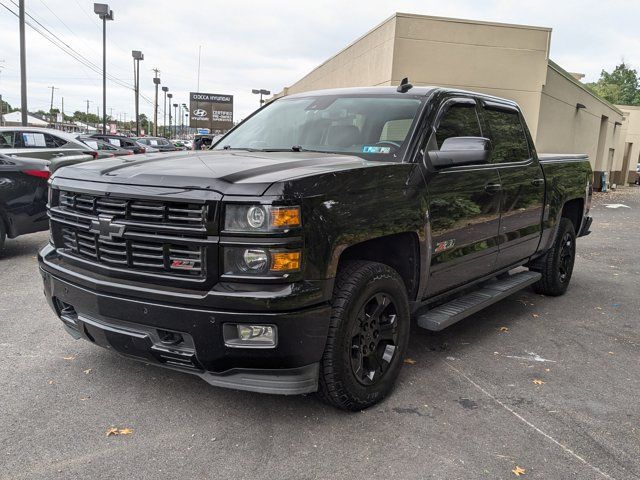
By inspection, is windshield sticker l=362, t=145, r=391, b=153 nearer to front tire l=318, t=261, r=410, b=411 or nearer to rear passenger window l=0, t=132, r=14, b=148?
front tire l=318, t=261, r=410, b=411

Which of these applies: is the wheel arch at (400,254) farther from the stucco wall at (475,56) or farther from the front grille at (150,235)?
the stucco wall at (475,56)

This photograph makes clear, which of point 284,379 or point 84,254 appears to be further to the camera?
point 84,254

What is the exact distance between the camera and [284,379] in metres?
3.00

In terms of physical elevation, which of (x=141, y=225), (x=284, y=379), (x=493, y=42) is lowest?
(x=284, y=379)

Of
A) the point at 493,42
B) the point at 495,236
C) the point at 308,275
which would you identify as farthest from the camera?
the point at 493,42

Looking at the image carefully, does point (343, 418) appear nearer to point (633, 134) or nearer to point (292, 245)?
point (292, 245)

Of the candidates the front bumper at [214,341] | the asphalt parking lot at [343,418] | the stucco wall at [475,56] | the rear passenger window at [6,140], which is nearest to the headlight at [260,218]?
the front bumper at [214,341]

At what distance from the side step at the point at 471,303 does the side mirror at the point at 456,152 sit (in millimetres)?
1083

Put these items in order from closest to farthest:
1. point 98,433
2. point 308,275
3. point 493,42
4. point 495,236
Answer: point 308,275 → point 98,433 → point 495,236 → point 493,42

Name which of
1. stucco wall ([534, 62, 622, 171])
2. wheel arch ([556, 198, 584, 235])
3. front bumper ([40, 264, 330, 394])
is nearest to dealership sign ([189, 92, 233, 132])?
stucco wall ([534, 62, 622, 171])

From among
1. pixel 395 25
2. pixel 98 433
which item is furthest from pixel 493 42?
pixel 98 433

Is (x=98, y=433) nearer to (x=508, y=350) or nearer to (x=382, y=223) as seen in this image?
(x=382, y=223)

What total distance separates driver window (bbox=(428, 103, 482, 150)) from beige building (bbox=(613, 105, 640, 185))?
132 ft

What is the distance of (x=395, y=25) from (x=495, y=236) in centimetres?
1301
